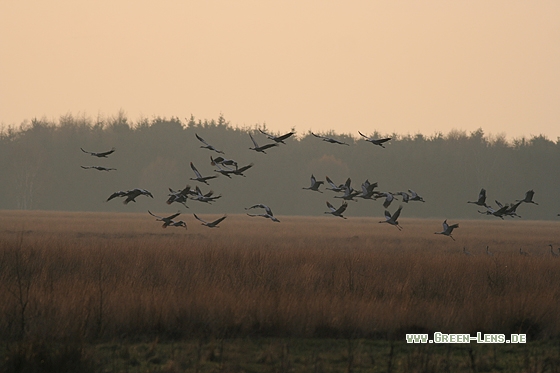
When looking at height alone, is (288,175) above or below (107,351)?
above

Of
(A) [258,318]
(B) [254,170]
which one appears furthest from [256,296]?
(B) [254,170]

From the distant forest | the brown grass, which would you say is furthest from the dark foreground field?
the distant forest

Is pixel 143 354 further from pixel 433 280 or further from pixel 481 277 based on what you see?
pixel 481 277

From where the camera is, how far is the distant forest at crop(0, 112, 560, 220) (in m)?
100

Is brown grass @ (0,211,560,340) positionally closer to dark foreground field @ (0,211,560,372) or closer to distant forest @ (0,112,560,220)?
dark foreground field @ (0,211,560,372)

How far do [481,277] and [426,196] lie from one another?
87.4 m

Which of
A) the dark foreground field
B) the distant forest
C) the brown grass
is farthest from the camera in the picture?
the distant forest

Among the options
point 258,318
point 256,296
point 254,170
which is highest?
point 254,170

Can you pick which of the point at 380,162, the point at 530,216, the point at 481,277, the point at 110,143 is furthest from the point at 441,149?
the point at 481,277

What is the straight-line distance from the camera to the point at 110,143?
106750 millimetres

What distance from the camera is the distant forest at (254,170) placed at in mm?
100188

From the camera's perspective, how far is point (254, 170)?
4336 inches

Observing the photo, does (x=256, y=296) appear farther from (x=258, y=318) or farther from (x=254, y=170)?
(x=254, y=170)

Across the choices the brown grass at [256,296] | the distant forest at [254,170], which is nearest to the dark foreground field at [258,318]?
the brown grass at [256,296]
